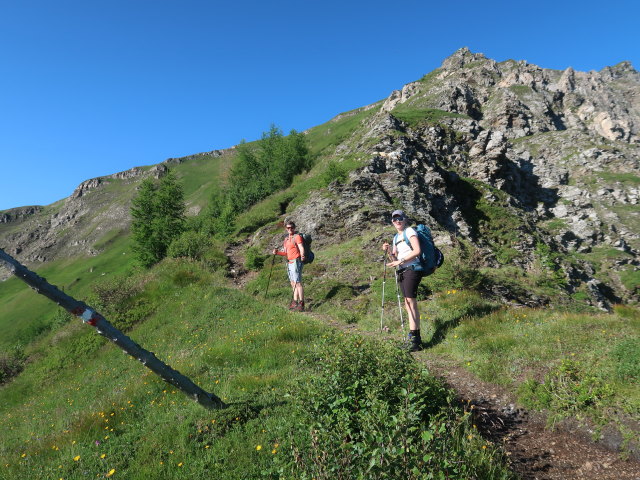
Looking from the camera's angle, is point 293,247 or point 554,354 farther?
point 293,247

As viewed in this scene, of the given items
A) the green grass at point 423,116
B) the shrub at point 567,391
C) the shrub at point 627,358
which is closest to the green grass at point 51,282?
the green grass at point 423,116

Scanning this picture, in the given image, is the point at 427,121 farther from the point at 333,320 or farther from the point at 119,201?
the point at 119,201

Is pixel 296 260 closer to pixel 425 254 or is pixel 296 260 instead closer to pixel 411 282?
pixel 411 282

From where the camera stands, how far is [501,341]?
690cm

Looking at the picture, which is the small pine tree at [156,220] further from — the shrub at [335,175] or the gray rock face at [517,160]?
the shrub at [335,175]

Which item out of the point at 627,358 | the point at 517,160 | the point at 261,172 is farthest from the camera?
the point at 517,160

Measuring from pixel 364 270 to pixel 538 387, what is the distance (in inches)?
420

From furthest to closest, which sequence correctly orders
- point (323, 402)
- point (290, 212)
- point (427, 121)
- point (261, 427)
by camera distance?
point (427, 121) < point (290, 212) < point (261, 427) < point (323, 402)

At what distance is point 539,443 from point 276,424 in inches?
146

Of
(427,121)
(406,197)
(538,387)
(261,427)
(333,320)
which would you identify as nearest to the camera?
(261,427)

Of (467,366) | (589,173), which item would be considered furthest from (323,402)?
(589,173)

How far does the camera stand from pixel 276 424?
4.91 m

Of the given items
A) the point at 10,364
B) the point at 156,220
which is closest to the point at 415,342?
the point at 10,364

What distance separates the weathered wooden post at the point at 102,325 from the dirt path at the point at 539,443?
423 centimetres
